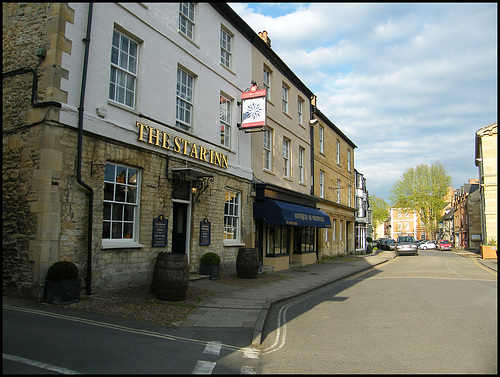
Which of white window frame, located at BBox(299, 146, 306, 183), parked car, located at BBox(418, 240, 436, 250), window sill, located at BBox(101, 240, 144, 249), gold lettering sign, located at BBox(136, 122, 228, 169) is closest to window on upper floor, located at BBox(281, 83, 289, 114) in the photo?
white window frame, located at BBox(299, 146, 306, 183)

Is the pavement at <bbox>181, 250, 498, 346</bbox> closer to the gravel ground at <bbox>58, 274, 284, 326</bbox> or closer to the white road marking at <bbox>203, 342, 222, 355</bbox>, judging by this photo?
the gravel ground at <bbox>58, 274, 284, 326</bbox>

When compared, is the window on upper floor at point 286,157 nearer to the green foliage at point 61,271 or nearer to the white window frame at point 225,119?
the white window frame at point 225,119

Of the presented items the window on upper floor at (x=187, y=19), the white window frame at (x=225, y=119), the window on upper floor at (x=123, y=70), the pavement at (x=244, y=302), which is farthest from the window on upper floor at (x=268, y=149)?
the window on upper floor at (x=123, y=70)

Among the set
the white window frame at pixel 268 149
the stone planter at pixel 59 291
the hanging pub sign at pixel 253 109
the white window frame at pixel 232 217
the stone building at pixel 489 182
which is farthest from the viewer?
the stone building at pixel 489 182

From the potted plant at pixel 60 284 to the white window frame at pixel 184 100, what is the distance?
5.91 metres

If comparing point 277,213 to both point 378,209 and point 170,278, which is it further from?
point 378,209

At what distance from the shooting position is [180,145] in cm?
1172

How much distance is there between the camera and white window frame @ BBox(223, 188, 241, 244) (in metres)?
14.5

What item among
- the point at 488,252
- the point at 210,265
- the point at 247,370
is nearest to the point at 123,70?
the point at 210,265

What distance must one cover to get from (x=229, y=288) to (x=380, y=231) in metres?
106

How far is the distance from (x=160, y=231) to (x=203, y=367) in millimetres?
6135

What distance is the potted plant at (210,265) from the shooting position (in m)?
12.3

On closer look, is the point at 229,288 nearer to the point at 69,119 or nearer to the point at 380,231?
the point at 69,119

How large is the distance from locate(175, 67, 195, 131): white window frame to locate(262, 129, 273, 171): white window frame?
575cm
